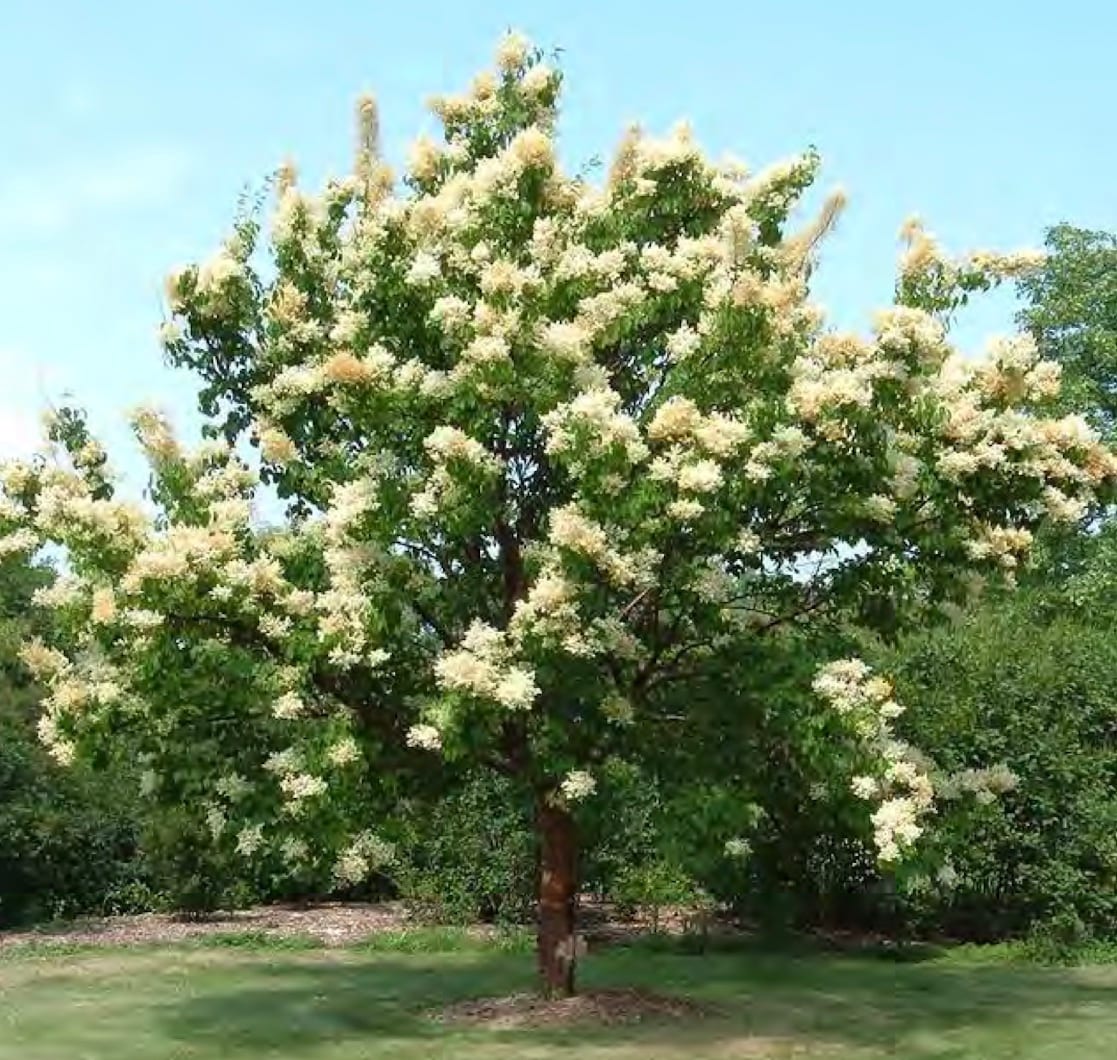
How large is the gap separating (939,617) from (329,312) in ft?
22.6

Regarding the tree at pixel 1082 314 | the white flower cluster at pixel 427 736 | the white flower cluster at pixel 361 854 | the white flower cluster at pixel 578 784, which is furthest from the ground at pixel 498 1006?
the tree at pixel 1082 314

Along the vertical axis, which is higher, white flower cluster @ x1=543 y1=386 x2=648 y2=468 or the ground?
white flower cluster @ x1=543 y1=386 x2=648 y2=468

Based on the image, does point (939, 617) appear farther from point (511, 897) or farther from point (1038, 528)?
point (511, 897)

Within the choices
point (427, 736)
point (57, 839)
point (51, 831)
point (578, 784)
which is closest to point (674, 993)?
point (578, 784)

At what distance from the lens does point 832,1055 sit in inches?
569

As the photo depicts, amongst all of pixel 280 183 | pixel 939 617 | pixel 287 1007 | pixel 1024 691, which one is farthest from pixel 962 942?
pixel 280 183

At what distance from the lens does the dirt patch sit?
52.4ft

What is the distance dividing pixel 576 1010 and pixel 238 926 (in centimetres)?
1013

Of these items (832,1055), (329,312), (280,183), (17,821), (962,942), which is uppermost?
(280,183)

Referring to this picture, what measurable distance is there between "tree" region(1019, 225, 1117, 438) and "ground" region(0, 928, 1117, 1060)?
81.6ft

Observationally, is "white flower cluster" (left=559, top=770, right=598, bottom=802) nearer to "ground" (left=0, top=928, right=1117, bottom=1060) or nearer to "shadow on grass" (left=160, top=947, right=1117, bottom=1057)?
"ground" (left=0, top=928, right=1117, bottom=1060)

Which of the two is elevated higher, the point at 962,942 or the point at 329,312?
the point at 329,312

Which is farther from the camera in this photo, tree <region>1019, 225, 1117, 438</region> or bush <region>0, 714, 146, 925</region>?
tree <region>1019, 225, 1117, 438</region>

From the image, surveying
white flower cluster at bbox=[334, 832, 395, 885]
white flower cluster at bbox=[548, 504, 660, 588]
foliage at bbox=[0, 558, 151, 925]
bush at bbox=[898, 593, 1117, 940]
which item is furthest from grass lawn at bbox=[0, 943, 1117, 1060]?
white flower cluster at bbox=[548, 504, 660, 588]
